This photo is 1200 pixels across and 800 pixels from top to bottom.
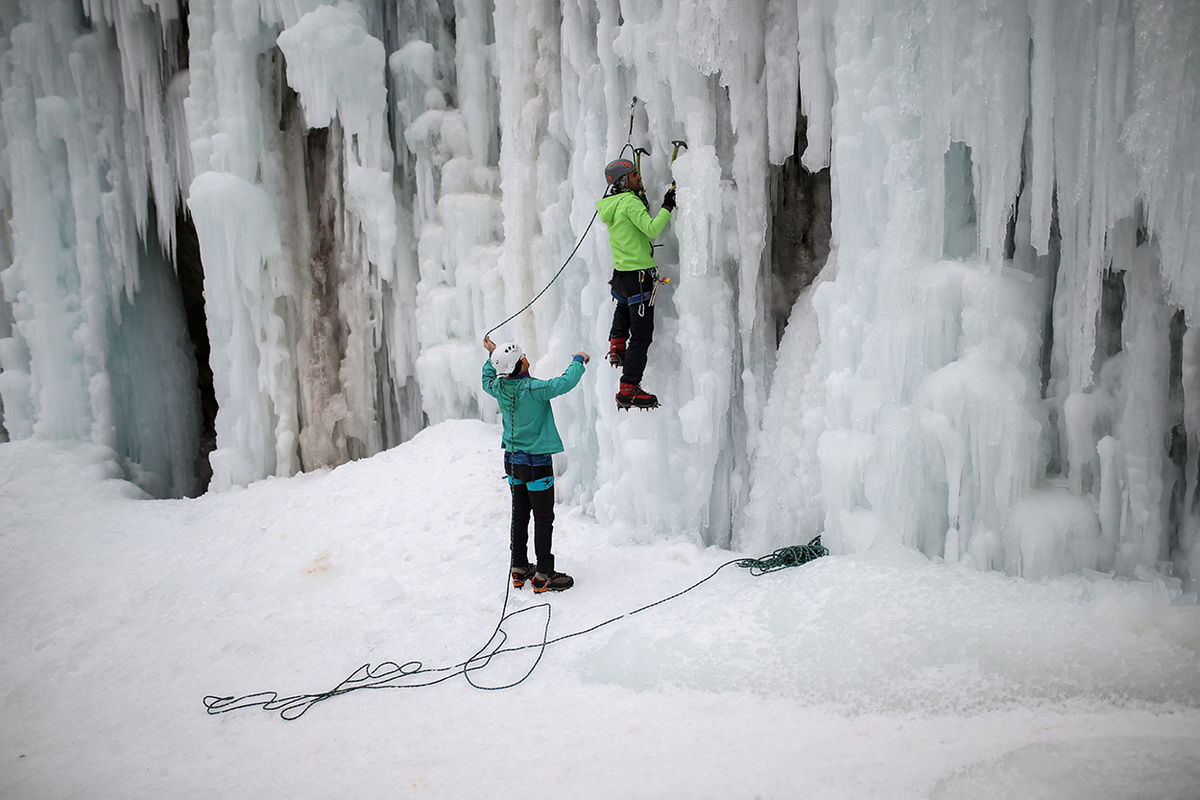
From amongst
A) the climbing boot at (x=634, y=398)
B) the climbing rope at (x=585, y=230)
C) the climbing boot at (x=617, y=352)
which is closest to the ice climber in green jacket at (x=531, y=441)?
the climbing boot at (x=634, y=398)

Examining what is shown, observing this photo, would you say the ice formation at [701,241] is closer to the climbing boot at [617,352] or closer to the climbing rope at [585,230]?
the climbing rope at [585,230]

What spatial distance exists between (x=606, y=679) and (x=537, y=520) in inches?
54.4

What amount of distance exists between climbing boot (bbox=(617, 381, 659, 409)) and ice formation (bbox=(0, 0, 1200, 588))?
261 millimetres

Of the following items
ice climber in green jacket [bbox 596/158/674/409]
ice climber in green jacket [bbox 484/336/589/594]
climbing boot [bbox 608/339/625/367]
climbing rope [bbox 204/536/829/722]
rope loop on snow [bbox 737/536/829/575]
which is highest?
ice climber in green jacket [bbox 596/158/674/409]

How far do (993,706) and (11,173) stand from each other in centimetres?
1330

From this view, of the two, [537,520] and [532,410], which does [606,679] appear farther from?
[532,410]

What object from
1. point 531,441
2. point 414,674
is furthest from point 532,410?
point 414,674

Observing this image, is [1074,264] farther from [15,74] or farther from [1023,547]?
[15,74]

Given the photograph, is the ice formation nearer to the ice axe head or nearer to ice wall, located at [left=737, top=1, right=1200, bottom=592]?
ice wall, located at [left=737, top=1, right=1200, bottom=592]

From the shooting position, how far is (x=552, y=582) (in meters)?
5.26

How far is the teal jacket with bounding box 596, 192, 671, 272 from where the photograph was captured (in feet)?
17.8

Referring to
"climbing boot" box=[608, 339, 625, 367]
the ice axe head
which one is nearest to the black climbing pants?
"climbing boot" box=[608, 339, 625, 367]

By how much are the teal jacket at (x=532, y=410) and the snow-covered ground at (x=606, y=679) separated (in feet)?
3.43

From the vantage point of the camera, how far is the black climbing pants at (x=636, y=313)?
566 centimetres
